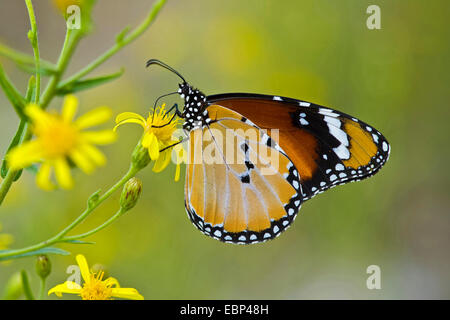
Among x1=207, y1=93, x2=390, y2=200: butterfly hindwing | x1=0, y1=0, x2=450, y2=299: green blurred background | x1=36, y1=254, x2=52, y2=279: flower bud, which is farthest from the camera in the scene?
x1=0, y1=0, x2=450, y2=299: green blurred background

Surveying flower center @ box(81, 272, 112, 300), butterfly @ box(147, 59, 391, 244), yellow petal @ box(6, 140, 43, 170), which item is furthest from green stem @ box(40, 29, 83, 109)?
butterfly @ box(147, 59, 391, 244)

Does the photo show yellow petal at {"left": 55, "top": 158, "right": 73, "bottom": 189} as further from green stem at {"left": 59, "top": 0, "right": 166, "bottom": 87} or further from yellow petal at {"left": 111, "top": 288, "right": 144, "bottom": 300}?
yellow petal at {"left": 111, "top": 288, "right": 144, "bottom": 300}

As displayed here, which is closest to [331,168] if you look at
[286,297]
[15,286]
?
[15,286]

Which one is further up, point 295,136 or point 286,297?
point 295,136

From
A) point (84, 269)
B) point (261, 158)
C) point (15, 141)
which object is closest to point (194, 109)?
point (261, 158)

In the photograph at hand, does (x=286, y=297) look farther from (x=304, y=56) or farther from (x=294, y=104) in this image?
(x=294, y=104)

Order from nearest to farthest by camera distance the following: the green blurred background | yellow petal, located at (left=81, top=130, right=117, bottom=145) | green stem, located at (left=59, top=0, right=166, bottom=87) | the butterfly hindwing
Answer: yellow petal, located at (left=81, top=130, right=117, bottom=145), green stem, located at (left=59, top=0, right=166, bottom=87), the butterfly hindwing, the green blurred background

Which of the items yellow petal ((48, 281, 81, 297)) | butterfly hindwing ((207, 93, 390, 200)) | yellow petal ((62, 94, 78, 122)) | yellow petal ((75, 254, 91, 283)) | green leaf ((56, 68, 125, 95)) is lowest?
yellow petal ((48, 281, 81, 297))
